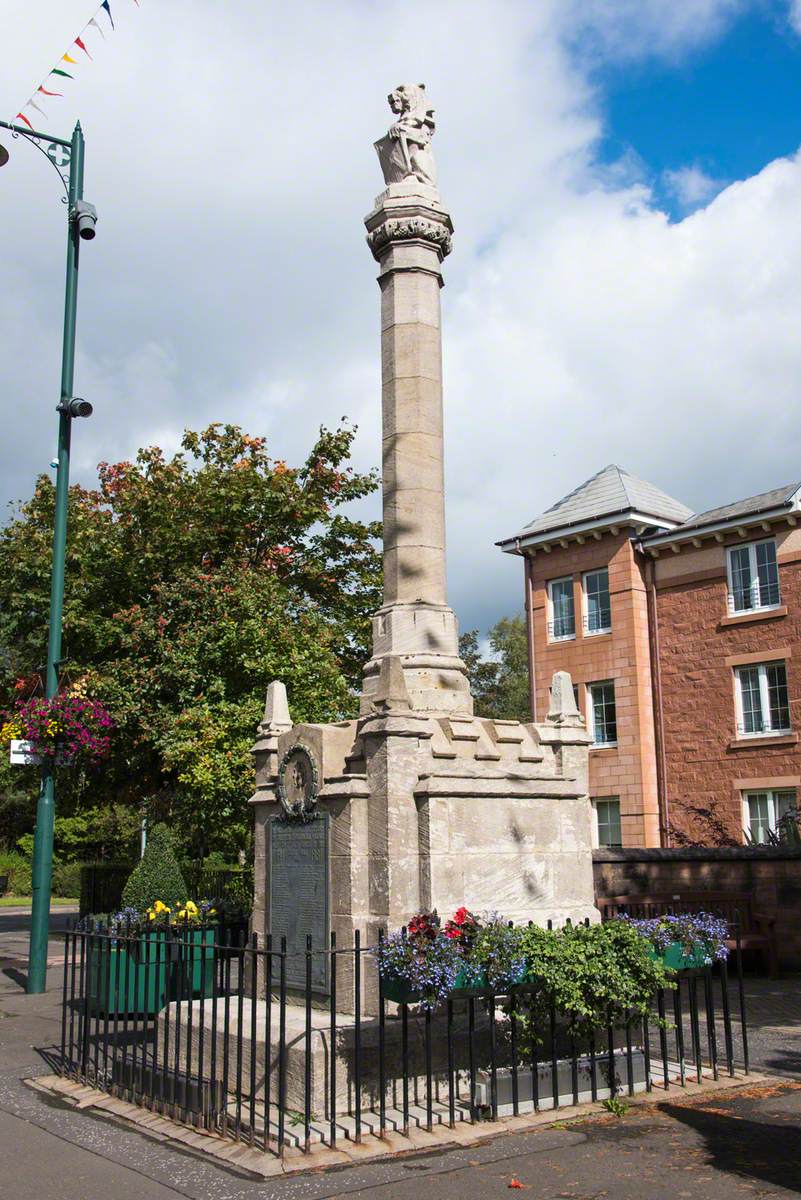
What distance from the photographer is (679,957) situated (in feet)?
26.2

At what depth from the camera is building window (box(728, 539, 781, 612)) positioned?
25203mm

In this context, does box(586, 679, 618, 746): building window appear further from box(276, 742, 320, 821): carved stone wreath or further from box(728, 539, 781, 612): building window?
box(276, 742, 320, 821): carved stone wreath

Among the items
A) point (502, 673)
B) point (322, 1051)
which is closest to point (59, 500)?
point (322, 1051)

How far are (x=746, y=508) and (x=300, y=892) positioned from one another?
1953 centimetres

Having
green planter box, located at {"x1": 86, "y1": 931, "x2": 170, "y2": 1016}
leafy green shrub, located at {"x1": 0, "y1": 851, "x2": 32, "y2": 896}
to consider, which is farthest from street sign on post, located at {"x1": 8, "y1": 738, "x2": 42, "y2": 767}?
leafy green shrub, located at {"x1": 0, "y1": 851, "x2": 32, "y2": 896}

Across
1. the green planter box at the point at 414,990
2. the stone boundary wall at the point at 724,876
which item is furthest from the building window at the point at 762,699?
the green planter box at the point at 414,990

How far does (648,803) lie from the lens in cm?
2681

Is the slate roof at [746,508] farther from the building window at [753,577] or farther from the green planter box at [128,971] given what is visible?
the green planter box at [128,971]

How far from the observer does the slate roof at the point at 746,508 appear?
2477cm

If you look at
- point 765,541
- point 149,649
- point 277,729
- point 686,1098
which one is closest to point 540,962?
point 686,1098

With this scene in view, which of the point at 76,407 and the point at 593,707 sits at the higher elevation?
the point at 76,407

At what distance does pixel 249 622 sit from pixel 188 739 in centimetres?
219

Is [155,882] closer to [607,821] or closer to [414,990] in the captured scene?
[414,990]

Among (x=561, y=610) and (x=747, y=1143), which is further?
(x=561, y=610)
